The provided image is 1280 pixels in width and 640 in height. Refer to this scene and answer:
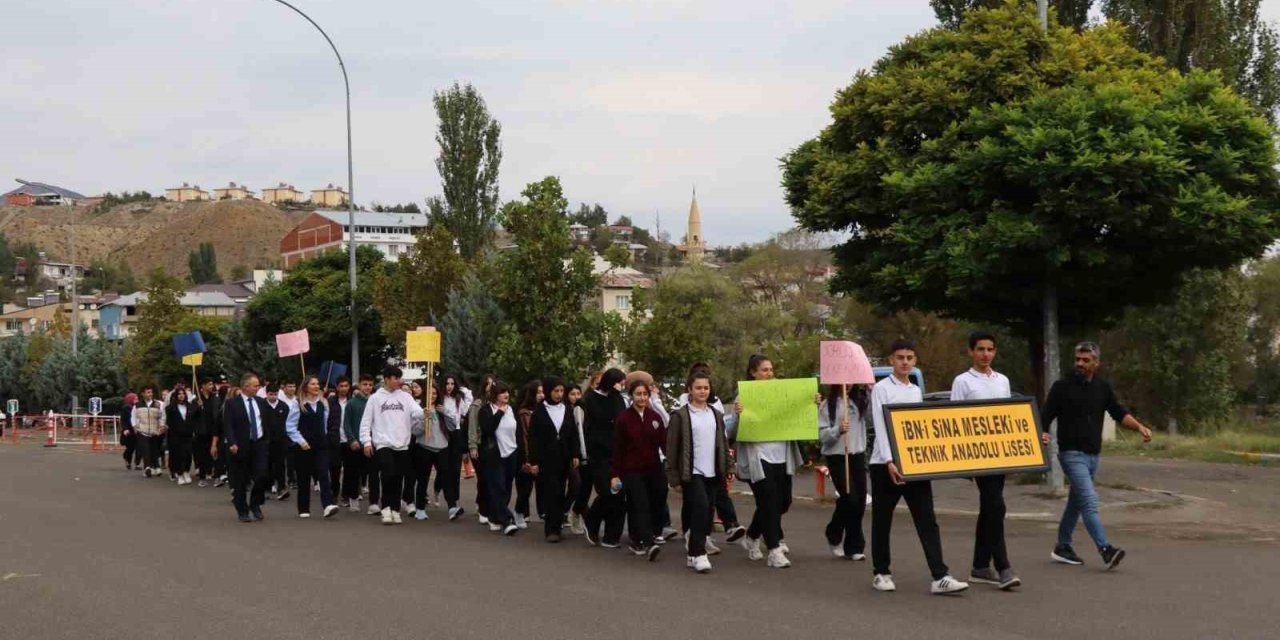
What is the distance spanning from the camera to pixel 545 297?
26.3 m

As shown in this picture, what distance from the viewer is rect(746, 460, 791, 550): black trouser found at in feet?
37.9

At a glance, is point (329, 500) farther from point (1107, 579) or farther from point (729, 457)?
point (1107, 579)

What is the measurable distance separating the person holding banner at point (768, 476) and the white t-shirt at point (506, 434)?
12.5ft

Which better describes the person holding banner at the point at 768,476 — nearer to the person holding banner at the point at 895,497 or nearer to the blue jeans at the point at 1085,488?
the person holding banner at the point at 895,497

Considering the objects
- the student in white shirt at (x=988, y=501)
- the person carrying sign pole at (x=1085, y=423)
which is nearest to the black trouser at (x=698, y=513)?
the student in white shirt at (x=988, y=501)

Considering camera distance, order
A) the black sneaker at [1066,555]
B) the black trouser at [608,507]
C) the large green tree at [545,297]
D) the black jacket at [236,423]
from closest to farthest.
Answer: the black sneaker at [1066,555], the black trouser at [608,507], the black jacket at [236,423], the large green tree at [545,297]

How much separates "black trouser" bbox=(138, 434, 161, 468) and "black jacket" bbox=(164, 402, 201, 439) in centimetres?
182

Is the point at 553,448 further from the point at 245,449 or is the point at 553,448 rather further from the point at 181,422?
the point at 181,422

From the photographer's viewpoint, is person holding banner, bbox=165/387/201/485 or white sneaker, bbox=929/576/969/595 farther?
person holding banner, bbox=165/387/201/485

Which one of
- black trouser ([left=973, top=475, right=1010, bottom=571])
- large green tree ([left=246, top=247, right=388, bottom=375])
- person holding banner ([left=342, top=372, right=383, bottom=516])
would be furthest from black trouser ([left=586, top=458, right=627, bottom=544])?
large green tree ([left=246, top=247, right=388, bottom=375])

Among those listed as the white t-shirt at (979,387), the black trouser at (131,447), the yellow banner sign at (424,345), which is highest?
the yellow banner sign at (424,345)

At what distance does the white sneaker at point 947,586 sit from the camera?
9.70 metres

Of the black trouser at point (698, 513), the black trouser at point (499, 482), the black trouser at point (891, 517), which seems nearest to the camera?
the black trouser at point (891, 517)

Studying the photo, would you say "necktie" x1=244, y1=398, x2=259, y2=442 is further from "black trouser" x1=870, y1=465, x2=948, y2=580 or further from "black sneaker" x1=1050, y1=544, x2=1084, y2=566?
"black sneaker" x1=1050, y1=544, x2=1084, y2=566
